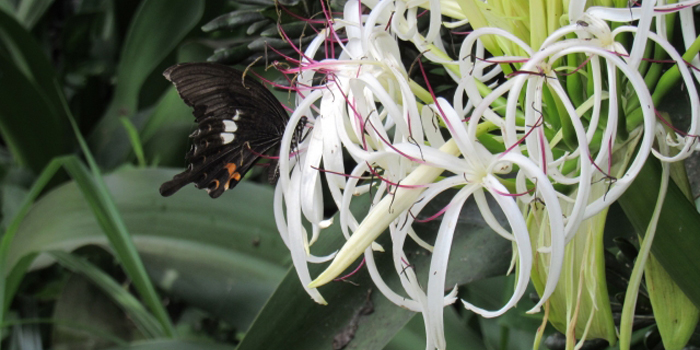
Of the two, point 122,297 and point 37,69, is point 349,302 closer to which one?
point 122,297

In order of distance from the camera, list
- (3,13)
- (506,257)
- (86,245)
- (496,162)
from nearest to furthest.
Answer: (496,162) < (506,257) < (86,245) < (3,13)

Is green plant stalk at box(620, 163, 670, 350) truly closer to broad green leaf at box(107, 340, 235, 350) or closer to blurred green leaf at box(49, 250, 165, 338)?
broad green leaf at box(107, 340, 235, 350)

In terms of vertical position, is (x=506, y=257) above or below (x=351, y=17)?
below

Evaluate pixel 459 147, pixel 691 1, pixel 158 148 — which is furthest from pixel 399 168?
pixel 158 148

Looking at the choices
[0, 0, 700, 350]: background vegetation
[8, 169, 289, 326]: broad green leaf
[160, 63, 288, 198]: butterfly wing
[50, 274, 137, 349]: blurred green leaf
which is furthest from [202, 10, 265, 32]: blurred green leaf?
[50, 274, 137, 349]: blurred green leaf

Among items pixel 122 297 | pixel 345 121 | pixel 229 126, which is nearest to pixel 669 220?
pixel 345 121

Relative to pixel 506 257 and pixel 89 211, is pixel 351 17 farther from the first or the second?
pixel 89 211
